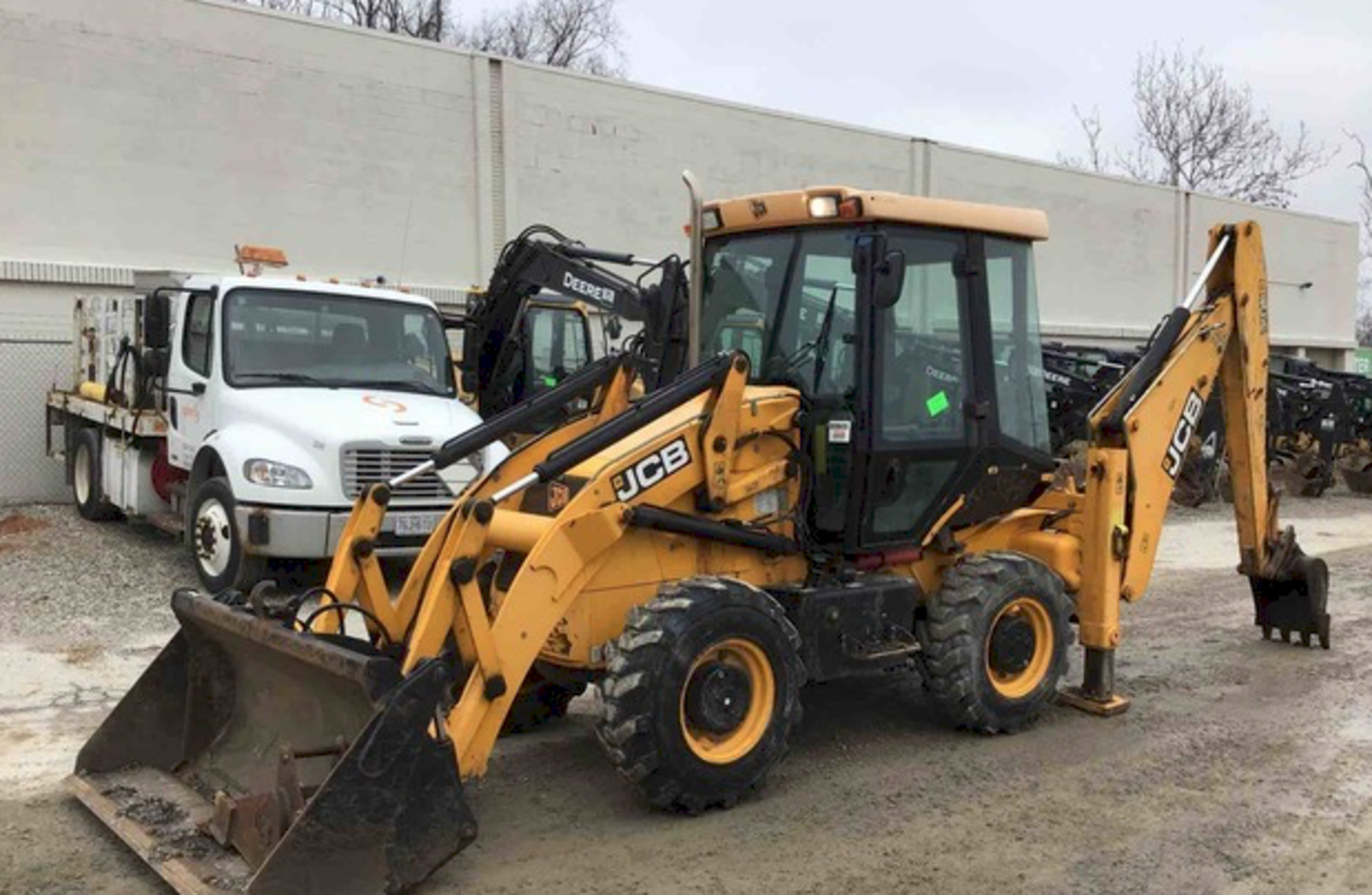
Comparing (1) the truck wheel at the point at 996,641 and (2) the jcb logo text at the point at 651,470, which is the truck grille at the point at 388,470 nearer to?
(2) the jcb logo text at the point at 651,470

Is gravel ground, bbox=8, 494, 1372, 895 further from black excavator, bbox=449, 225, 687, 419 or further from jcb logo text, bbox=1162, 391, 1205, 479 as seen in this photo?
black excavator, bbox=449, 225, 687, 419

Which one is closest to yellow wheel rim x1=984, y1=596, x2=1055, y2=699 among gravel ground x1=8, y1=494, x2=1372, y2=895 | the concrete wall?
gravel ground x1=8, y1=494, x2=1372, y2=895

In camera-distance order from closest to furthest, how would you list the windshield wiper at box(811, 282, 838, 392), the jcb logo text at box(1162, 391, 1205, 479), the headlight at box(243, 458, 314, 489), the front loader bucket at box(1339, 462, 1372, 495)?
the windshield wiper at box(811, 282, 838, 392) < the jcb logo text at box(1162, 391, 1205, 479) < the headlight at box(243, 458, 314, 489) < the front loader bucket at box(1339, 462, 1372, 495)

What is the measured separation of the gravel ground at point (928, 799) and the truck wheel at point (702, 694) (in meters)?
0.20

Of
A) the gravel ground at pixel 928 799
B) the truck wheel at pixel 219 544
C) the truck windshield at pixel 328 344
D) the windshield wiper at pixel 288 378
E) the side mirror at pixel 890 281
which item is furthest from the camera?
the truck windshield at pixel 328 344

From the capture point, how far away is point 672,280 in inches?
255

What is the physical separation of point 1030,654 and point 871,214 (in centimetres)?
231

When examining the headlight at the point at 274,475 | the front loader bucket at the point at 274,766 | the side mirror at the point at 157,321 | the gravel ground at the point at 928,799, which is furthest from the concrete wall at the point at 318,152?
the front loader bucket at the point at 274,766

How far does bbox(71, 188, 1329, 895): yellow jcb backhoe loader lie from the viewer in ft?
13.6

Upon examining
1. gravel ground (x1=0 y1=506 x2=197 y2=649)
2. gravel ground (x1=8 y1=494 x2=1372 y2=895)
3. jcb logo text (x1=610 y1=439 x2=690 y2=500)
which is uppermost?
jcb logo text (x1=610 y1=439 x2=690 y2=500)

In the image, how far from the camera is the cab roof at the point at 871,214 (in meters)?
5.55

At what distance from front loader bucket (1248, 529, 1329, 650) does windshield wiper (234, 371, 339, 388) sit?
6775 millimetres

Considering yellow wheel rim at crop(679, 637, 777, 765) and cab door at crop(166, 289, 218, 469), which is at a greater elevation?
cab door at crop(166, 289, 218, 469)

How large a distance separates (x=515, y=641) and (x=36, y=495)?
Answer: 1164 cm
